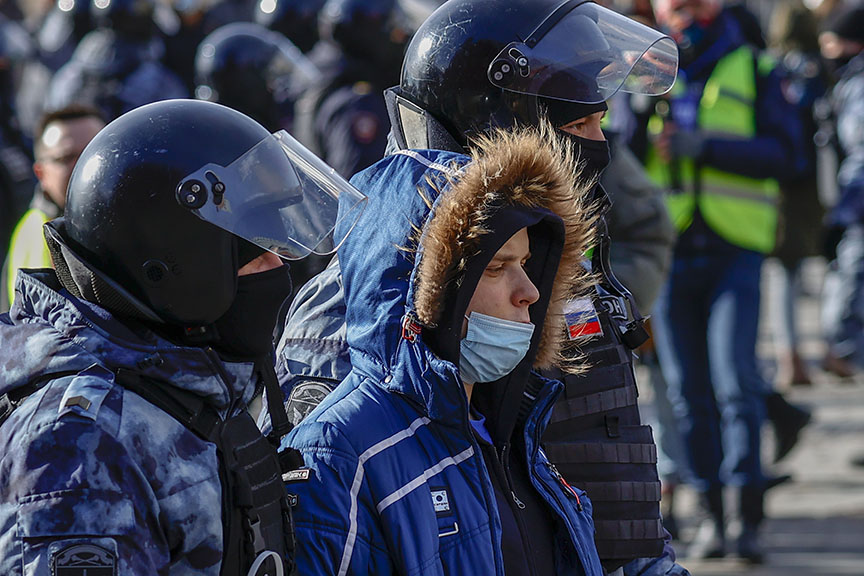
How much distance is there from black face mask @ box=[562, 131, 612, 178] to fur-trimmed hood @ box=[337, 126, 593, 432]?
44 cm

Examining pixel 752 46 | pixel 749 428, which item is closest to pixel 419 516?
pixel 749 428

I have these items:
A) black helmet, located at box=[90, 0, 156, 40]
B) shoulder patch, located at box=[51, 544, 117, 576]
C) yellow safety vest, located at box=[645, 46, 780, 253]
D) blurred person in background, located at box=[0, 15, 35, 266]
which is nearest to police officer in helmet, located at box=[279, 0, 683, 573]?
shoulder patch, located at box=[51, 544, 117, 576]

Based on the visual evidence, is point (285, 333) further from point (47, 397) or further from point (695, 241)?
point (695, 241)

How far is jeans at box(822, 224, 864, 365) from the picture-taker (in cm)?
721

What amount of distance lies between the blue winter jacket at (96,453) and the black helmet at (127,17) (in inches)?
283

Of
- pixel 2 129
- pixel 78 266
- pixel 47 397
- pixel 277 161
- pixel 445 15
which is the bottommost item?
pixel 47 397

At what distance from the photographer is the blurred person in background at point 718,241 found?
636 centimetres

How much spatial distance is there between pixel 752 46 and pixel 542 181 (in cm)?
428

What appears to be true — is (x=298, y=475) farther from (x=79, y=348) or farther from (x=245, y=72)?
(x=245, y=72)

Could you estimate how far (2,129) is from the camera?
906cm

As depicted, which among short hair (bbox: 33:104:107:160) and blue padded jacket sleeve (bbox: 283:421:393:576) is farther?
short hair (bbox: 33:104:107:160)

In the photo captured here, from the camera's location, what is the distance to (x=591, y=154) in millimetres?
3320

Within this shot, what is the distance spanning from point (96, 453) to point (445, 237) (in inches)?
32.1

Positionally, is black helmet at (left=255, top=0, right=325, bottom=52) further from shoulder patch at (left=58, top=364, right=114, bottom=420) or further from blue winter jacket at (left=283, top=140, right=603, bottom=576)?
shoulder patch at (left=58, top=364, right=114, bottom=420)
